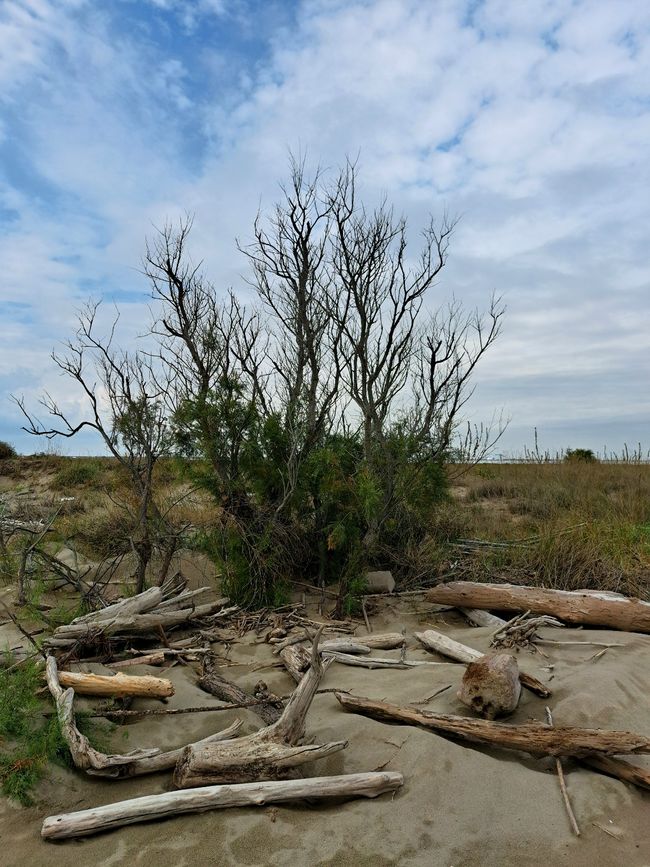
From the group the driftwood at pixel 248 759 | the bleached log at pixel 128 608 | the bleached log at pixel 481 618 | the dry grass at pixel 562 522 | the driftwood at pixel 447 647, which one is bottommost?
the driftwood at pixel 248 759

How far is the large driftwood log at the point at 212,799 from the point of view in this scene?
3605 millimetres

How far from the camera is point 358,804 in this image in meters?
3.72

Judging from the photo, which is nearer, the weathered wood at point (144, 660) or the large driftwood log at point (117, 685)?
the large driftwood log at point (117, 685)

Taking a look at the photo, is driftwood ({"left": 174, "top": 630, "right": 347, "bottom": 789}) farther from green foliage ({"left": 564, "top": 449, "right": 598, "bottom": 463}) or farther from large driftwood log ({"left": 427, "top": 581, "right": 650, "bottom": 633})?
green foliage ({"left": 564, "top": 449, "right": 598, "bottom": 463})

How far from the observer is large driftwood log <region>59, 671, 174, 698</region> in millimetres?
5184

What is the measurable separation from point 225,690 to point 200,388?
423 centimetres

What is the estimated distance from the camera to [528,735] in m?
4.18

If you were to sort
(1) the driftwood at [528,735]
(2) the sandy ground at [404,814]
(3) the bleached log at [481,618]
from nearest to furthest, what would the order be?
(2) the sandy ground at [404,814] → (1) the driftwood at [528,735] → (3) the bleached log at [481,618]

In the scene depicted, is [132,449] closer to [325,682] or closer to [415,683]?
[325,682]

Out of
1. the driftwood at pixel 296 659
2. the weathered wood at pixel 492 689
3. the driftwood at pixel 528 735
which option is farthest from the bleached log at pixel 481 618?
the driftwood at pixel 528 735

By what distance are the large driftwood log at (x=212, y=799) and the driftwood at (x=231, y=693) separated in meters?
1.37

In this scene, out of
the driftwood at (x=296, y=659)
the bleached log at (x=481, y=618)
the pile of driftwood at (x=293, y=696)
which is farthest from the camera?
the bleached log at (x=481, y=618)

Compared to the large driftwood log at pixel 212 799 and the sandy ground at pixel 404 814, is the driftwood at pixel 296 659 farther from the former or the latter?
the large driftwood log at pixel 212 799

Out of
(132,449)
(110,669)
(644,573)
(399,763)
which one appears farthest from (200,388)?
(644,573)
